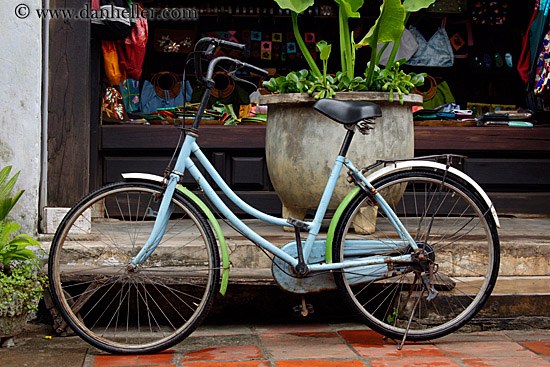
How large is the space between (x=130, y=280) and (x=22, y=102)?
4.15 ft

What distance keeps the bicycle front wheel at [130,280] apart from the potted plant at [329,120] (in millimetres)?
739

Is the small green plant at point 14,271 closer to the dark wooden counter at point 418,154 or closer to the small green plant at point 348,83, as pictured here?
the small green plant at point 348,83

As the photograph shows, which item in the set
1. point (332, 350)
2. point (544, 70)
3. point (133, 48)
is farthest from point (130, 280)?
point (544, 70)

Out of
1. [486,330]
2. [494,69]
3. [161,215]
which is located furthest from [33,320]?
[494,69]

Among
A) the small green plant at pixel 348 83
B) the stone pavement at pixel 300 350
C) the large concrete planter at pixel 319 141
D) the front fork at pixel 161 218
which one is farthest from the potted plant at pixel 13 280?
the small green plant at pixel 348 83

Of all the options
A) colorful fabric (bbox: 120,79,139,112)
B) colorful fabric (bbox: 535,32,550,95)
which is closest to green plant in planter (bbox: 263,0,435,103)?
colorful fabric (bbox: 535,32,550,95)

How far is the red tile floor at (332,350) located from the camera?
9.09 feet

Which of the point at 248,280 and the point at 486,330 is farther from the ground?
the point at 248,280

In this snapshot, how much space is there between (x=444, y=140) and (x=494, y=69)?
194 centimetres

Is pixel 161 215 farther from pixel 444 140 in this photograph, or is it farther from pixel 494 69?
pixel 494 69

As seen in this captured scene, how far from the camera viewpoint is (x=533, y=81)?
5.59 m

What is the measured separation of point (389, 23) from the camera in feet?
12.3

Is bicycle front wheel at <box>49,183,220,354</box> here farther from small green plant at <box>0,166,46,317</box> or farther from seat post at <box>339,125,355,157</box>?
seat post at <box>339,125,355,157</box>

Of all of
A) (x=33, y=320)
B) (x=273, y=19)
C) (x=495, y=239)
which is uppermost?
(x=273, y=19)
